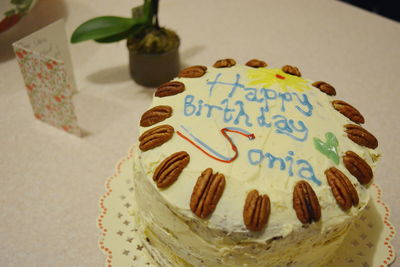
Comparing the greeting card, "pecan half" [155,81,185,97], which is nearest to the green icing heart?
"pecan half" [155,81,185,97]

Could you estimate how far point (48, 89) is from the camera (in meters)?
1.75

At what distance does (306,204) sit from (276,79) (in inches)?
20.0

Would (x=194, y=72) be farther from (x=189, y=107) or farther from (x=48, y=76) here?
(x=48, y=76)

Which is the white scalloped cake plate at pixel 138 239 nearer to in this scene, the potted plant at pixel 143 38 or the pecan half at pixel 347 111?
the pecan half at pixel 347 111

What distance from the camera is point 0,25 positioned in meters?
2.15

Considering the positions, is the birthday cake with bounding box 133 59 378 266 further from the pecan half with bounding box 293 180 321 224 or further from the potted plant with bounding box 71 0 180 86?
the potted plant with bounding box 71 0 180 86

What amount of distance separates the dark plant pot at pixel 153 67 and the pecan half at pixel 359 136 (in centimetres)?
99

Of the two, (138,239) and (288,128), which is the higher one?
(288,128)

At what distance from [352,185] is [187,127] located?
0.48 meters

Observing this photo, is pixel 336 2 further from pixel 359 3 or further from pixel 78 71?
pixel 78 71

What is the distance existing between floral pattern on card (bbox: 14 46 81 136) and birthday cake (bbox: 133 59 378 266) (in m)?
0.51

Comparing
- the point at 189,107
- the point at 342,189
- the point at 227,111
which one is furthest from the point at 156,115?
the point at 342,189

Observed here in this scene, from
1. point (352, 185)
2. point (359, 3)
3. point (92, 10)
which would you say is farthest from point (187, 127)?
point (359, 3)

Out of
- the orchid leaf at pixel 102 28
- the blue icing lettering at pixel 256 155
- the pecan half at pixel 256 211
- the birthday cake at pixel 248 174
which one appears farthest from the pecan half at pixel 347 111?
the orchid leaf at pixel 102 28
